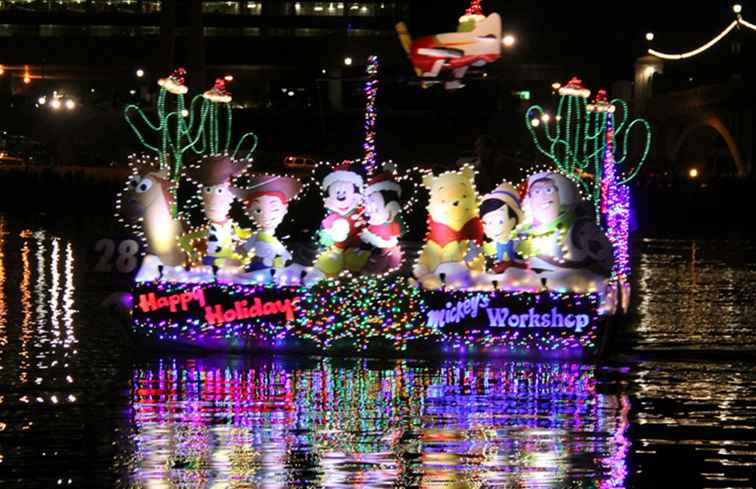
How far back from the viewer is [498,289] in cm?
1495

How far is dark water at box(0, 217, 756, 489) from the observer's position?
1057 cm

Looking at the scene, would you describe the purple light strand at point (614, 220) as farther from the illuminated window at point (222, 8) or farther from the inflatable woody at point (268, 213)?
the illuminated window at point (222, 8)

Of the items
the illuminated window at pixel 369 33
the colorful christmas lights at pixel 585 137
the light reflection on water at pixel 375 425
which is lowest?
the light reflection on water at pixel 375 425

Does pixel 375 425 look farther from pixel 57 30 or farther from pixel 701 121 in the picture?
pixel 57 30

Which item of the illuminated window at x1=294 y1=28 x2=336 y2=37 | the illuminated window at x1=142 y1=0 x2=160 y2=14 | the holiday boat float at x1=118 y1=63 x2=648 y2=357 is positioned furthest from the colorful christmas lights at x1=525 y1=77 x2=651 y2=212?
the illuminated window at x1=142 y1=0 x2=160 y2=14

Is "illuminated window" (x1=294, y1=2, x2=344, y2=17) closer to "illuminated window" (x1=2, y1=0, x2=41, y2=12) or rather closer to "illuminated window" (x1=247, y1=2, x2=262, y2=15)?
"illuminated window" (x1=247, y1=2, x2=262, y2=15)

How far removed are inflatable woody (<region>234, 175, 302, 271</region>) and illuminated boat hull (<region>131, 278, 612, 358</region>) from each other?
15.8 inches

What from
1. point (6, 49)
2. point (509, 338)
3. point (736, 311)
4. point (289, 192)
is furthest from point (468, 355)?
point (6, 49)

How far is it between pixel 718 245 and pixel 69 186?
883 inches

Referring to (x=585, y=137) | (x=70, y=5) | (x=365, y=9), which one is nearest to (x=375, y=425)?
(x=585, y=137)

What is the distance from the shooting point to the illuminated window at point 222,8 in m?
121

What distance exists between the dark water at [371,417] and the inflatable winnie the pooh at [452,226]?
109 cm

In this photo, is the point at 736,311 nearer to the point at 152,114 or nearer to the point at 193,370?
the point at 193,370

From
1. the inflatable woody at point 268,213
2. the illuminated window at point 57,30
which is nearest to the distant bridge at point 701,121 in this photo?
the inflatable woody at point 268,213
